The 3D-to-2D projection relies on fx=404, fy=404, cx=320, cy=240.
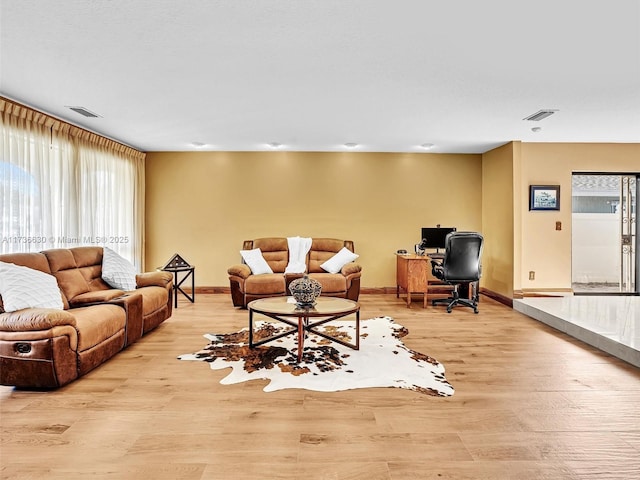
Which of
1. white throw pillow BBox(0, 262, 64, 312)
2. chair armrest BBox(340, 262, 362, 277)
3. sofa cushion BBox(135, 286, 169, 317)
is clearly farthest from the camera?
chair armrest BBox(340, 262, 362, 277)

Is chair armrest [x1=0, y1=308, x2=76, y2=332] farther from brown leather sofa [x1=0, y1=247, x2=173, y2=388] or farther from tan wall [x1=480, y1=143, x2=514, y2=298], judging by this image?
tan wall [x1=480, y1=143, x2=514, y2=298]

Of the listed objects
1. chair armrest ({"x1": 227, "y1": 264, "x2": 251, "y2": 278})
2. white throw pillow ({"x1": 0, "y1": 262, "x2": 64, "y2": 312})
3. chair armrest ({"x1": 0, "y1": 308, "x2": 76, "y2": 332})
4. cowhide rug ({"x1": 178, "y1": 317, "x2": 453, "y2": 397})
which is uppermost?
white throw pillow ({"x1": 0, "y1": 262, "x2": 64, "y2": 312})

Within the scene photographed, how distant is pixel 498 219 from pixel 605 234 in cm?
201

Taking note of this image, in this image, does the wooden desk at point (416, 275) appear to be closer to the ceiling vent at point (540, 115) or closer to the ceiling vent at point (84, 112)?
the ceiling vent at point (540, 115)

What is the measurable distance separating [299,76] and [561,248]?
511cm

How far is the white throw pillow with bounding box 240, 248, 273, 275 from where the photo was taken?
6191 mm

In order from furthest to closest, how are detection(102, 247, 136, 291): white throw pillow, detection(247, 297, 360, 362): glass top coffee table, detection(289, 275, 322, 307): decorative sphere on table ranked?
detection(102, 247, 136, 291): white throw pillow, detection(289, 275, 322, 307): decorative sphere on table, detection(247, 297, 360, 362): glass top coffee table

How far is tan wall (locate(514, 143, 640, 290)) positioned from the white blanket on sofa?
3.41 m

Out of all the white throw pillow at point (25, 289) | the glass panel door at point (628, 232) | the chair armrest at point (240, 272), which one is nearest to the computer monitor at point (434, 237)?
the glass panel door at point (628, 232)

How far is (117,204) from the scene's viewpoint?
6305mm

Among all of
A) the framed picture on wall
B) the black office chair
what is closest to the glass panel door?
the framed picture on wall

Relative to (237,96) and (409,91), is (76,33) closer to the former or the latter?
(237,96)

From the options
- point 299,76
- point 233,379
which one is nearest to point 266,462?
point 233,379

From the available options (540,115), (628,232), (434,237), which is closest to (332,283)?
(434,237)
